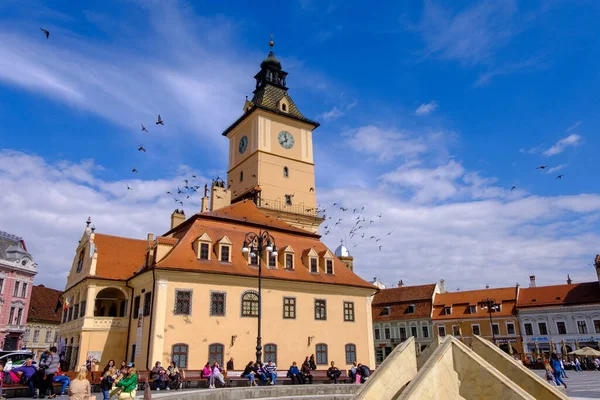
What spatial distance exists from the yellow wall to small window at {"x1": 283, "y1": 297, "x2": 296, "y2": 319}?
0.25m

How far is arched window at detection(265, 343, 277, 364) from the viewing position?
90.1 feet

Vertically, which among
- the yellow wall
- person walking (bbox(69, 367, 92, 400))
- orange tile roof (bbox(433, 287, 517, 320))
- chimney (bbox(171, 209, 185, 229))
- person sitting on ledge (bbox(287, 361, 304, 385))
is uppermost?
chimney (bbox(171, 209, 185, 229))

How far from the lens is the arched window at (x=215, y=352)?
25656 mm

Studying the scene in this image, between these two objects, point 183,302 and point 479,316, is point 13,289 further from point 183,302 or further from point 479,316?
point 479,316

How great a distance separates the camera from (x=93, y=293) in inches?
1167

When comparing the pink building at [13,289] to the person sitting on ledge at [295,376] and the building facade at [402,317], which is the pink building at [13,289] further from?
the building facade at [402,317]

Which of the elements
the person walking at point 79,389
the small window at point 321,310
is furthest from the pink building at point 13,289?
the person walking at point 79,389

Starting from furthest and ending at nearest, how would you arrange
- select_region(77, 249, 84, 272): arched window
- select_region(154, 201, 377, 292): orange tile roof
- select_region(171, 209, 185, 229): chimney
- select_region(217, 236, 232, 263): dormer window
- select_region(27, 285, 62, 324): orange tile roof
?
1. select_region(27, 285, 62, 324): orange tile roof
2. select_region(171, 209, 185, 229): chimney
3. select_region(77, 249, 84, 272): arched window
4. select_region(217, 236, 232, 263): dormer window
5. select_region(154, 201, 377, 292): orange tile roof

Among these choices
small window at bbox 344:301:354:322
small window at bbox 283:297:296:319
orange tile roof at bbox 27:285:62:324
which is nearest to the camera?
small window at bbox 283:297:296:319

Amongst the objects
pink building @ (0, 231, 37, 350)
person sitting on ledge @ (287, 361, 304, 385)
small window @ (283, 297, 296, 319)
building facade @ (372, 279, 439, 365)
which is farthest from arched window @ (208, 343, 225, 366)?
building facade @ (372, 279, 439, 365)

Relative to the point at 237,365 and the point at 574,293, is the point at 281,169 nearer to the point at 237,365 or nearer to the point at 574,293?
the point at 237,365

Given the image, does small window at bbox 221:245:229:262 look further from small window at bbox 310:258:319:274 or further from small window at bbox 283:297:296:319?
small window at bbox 310:258:319:274

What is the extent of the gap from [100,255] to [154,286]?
27.5 feet

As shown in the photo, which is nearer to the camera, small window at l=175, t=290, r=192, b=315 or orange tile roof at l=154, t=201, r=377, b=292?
small window at l=175, t=290, r=192, b=315
